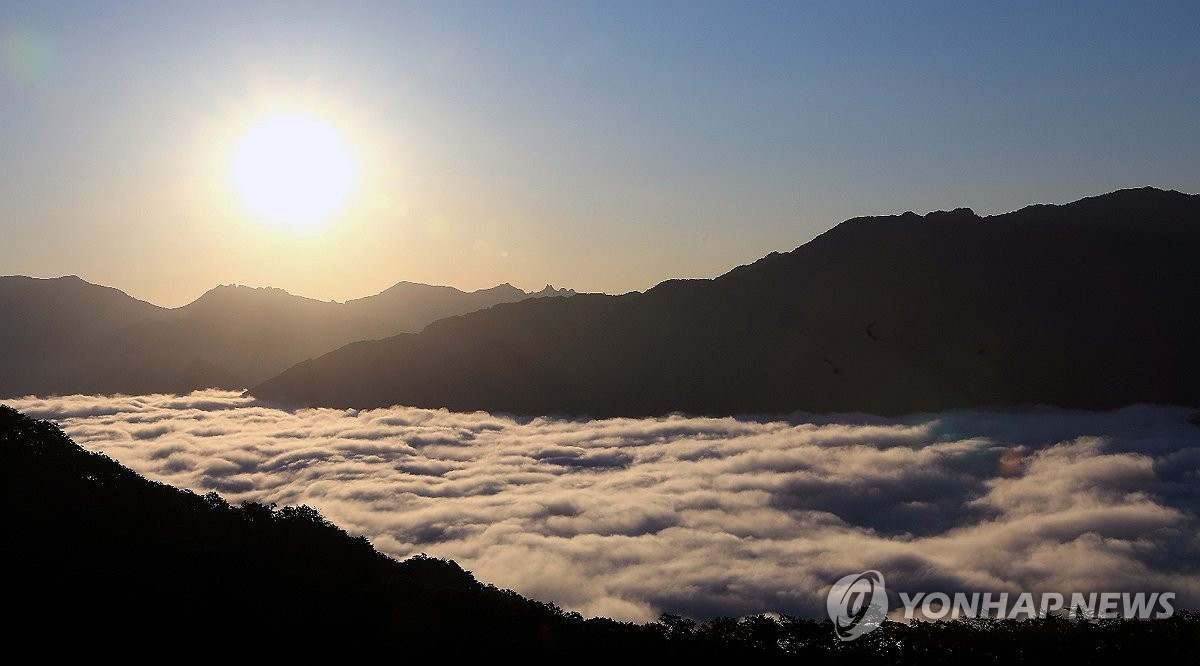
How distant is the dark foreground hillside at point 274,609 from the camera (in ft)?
95.9

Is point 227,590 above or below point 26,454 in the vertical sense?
below

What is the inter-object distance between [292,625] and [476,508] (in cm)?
13300

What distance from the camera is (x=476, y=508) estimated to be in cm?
16050

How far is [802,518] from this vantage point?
163 m

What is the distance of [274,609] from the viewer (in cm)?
3192

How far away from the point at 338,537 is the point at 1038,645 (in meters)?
37.7

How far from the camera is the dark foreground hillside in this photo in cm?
2923

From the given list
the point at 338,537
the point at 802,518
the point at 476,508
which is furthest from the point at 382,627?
the point at 802,518

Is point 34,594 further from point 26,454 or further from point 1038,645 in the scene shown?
point 1038,645

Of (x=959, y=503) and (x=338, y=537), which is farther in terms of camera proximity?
(x=959, y=503)

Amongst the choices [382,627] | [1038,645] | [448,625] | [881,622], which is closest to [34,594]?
[382,627]

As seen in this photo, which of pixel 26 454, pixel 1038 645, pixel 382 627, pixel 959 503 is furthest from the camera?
pixel 959 503

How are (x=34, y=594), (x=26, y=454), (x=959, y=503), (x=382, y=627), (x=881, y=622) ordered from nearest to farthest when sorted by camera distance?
(x=34, y=594) < (x=382, y=627) < (x=881, y=622) < (x=26, y=454) < (x=959, y=503)

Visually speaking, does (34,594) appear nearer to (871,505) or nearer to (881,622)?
(881,622)
